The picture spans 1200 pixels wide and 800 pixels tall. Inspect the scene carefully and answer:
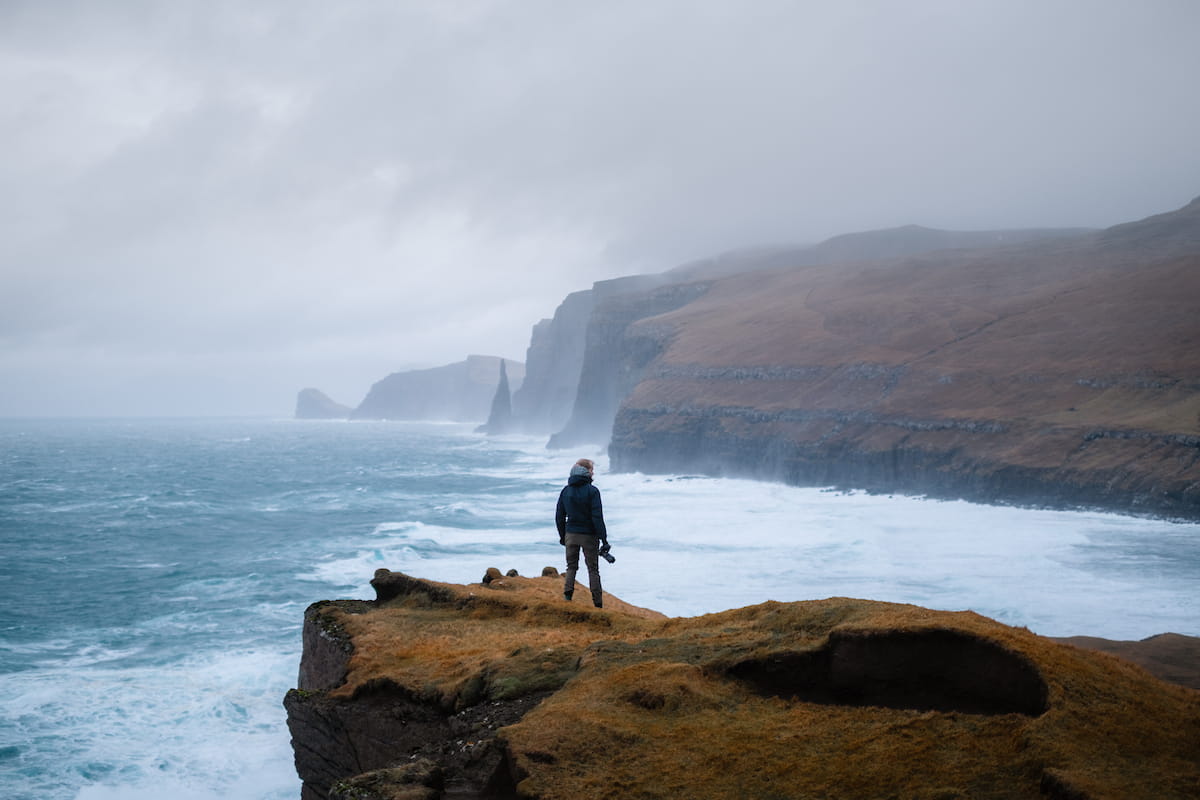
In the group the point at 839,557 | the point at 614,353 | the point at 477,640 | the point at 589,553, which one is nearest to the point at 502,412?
the point at 614,353

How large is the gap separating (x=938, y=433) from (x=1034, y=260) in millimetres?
57428

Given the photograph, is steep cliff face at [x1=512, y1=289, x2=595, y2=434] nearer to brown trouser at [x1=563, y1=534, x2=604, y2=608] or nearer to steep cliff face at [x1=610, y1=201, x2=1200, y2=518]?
steep cliff face at [x1=610, y1=201, x2=1200, y2=518]

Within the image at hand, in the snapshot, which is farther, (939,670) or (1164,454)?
(1164,454)

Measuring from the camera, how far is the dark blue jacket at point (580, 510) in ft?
42.8

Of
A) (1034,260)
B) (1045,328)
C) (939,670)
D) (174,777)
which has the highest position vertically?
(1034,260)

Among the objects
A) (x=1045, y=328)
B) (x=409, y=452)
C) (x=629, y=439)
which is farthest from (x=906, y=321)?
(x=409, y=452)

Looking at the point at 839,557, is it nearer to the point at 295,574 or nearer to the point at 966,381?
the point at 295,574

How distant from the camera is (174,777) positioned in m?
16.2

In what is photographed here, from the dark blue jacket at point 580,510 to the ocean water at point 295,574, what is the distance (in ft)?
27.1

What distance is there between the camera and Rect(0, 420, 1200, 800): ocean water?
17984mm

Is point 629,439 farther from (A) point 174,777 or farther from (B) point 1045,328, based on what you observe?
(A) point 174,777

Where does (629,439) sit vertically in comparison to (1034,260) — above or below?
below

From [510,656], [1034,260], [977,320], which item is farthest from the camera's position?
[1034,260]

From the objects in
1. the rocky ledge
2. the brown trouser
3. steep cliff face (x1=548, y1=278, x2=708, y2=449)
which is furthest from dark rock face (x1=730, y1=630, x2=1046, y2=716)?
steep cliff face (x1=548, y1=278, x2=708, y2=449)
